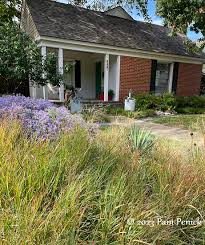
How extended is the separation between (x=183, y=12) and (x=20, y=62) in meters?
9.37

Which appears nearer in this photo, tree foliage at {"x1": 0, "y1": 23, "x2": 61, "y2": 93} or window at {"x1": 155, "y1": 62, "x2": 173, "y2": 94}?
tree foliage at {"x1": 0, "y1": 23, "x2": 61, "y2": 93}

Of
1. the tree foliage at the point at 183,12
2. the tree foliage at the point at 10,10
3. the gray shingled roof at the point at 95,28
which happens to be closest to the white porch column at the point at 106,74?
the gray shingled roof at the point at 95,28

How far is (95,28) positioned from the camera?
1603 centimetres

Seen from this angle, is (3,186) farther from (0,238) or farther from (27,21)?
(27,21)

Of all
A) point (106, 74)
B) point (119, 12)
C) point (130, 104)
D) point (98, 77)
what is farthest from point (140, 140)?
point (119, 12)

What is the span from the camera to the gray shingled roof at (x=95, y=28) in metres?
13.9

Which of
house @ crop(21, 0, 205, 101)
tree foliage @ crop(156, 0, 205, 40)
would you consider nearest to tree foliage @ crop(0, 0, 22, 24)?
house @ crop(21, 0, 205, 101)

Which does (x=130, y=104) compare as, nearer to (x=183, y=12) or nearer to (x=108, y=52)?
(x=108, y=52)

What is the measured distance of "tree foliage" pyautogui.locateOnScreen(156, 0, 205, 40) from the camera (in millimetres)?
13531

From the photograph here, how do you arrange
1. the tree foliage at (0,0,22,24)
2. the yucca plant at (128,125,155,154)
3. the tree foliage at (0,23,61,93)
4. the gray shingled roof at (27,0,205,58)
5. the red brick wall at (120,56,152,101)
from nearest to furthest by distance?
the yucca plant at (128,125,155,154), the tree foliage at (0,23,61,93), the gray shingled roof at (27,0,205,58), the red brick wall at (120,56,152,101), the tree foliage at (0,0,22,24)

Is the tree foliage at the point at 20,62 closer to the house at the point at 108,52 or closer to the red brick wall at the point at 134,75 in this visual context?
the house at the point at 108,52

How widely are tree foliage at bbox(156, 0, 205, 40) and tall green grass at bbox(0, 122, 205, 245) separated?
41.0 feet

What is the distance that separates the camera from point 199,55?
21.5 meters

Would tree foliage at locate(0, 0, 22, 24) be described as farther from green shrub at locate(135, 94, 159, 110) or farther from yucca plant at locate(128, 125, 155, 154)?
yucca plant at locate(128, 125, 155, 154)
